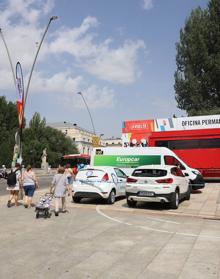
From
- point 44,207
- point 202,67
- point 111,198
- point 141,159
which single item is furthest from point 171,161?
point 202,67

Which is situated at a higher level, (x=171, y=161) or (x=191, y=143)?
(x=191, y=143)

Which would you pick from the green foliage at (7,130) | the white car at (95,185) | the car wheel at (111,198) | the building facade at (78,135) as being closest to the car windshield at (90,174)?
the white car at (95,185)

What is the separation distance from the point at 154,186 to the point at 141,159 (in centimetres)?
857

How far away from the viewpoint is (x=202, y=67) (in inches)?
1783

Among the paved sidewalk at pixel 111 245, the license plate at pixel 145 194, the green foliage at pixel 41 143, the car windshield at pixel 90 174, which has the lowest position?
the paved sidewalk at pixel 111 245

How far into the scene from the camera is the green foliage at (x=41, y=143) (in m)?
90.3

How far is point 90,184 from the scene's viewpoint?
1623 cm

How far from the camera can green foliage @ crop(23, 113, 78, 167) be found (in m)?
90.3

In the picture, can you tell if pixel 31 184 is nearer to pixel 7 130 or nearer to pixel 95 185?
pixel 95 185

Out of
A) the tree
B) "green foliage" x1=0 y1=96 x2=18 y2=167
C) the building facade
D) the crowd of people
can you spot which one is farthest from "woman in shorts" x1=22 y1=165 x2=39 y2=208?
the building facade

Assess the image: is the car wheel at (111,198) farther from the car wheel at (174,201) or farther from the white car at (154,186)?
the car wheel at (174,201)

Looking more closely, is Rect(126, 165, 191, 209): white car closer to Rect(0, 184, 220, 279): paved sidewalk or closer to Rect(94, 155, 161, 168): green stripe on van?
Rect(0, 184, 220, 279): paved sidewalk

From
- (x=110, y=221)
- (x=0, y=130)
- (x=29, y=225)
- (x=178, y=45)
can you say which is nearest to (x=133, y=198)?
(x=110, y=221)

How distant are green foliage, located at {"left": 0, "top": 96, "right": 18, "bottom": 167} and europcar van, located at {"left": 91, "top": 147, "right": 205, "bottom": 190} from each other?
60.8 m
